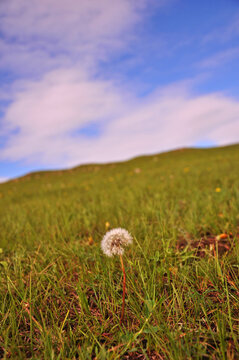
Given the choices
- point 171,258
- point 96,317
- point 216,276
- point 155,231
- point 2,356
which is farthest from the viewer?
point 155,231

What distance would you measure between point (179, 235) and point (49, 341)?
169 cm

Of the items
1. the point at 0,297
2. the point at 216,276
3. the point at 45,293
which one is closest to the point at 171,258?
the point at 216,276

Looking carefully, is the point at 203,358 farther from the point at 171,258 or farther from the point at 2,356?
the point at 2,356

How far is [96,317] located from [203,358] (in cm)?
66

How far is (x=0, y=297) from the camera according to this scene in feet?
5.52

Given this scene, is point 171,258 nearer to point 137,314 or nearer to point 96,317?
point 137,314

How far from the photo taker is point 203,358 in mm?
1104

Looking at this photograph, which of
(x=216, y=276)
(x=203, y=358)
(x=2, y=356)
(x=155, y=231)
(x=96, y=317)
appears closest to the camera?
(x=203, y=358)

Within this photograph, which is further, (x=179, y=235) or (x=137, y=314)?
(x=179, y=235)

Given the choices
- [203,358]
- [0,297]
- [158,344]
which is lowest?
[203,358]

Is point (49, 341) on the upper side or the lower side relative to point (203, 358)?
upper

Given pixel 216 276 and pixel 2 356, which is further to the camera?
pixel 216 276

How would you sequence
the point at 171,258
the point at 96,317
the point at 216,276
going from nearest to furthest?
the point at 96,317
the point at 216,276
the point at 171,258

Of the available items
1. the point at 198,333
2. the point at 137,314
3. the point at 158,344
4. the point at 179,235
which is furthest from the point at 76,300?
the point at 179,235
